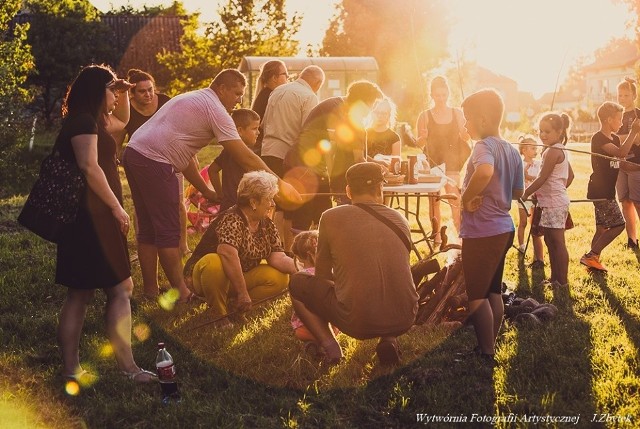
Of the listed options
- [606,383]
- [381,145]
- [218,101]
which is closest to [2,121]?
[381,145]

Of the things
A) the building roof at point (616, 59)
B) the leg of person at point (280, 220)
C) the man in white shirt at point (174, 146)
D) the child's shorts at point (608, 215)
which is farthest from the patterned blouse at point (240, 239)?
the building roof at point (616, 59)

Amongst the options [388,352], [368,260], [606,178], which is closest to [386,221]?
[368,260]

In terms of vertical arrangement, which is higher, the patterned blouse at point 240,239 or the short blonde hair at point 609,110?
the short blonde hair at point 609,110

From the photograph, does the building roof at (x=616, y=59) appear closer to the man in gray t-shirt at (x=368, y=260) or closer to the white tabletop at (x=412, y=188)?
the white tabletop at (x=412, y=188)

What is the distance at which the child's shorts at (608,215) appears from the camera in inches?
302

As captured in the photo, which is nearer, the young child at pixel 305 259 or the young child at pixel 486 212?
the young child at pixel 486 212

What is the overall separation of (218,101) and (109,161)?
5.48 ft

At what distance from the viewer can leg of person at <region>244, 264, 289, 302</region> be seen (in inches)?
234

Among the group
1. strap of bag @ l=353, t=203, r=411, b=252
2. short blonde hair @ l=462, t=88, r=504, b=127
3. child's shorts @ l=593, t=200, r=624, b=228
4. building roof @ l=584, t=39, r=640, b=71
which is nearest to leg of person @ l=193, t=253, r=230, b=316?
strap of bag @ l=353, t=203, r=411, b=252

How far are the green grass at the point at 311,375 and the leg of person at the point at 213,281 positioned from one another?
0.18 meters

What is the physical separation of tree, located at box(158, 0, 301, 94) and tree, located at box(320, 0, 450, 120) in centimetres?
2080

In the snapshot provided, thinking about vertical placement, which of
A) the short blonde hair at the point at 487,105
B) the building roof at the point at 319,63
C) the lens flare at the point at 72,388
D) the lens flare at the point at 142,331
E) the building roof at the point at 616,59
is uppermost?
the short blonde hair at the point at 487,105

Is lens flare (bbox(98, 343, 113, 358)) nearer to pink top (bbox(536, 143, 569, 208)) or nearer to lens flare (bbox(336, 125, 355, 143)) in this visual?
lens flare (bbox(336, 125, 355, 143))

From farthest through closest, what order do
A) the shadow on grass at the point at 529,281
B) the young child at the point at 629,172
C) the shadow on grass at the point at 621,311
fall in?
the young child at the point at 629,172 < the shadow on grass at the point at 529,281 < the shadow on grass at the point at 621,311
